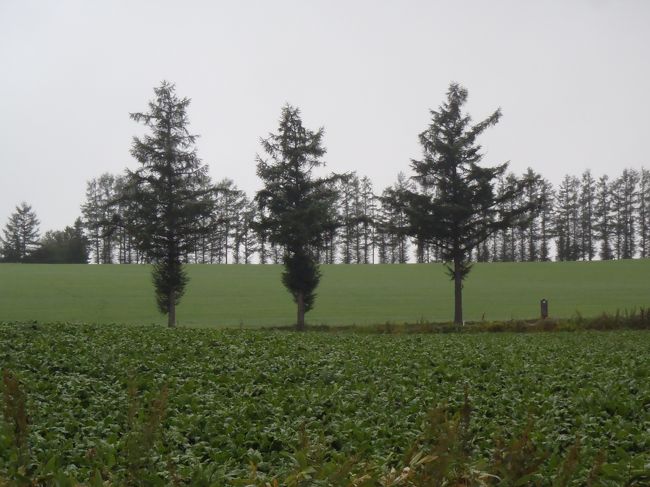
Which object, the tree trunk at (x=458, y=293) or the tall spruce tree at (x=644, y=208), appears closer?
the tree trunk at (x=458, y=293)

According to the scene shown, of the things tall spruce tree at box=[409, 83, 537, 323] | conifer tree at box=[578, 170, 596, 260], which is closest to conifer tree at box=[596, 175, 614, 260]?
conifer tree at box=[578, 170, 596, 260]

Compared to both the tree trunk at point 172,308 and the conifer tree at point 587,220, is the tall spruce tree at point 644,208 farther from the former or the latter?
the tree trunk at point 172,308

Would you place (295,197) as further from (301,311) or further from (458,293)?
(458,293)

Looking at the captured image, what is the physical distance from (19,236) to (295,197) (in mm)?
61682

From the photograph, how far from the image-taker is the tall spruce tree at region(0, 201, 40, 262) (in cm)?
7694

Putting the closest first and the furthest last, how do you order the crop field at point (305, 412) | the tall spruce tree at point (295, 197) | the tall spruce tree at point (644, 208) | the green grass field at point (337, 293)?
the crop field at point (305, 412), the tall spruce tree at point (295, 197), the green grass field at point (337, 293), the tall spruce tree at point (644, 208)

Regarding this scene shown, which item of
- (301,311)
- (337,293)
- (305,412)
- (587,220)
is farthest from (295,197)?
(587,220)

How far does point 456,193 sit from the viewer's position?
28750mm

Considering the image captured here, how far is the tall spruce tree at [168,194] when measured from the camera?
27781mm

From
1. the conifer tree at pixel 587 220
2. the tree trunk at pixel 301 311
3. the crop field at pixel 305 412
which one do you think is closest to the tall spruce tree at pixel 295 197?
the tree trunk at pixel 301 311

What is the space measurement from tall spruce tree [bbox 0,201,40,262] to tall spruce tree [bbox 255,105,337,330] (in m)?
58.7

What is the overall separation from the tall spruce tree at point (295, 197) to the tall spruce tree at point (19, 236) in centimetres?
5869

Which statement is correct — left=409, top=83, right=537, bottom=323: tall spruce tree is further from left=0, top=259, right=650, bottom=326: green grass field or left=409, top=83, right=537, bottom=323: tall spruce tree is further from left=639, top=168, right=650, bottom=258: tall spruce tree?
left=639, top=168, right=650, bottom=258: tall spruce tree

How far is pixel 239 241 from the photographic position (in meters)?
72.3
